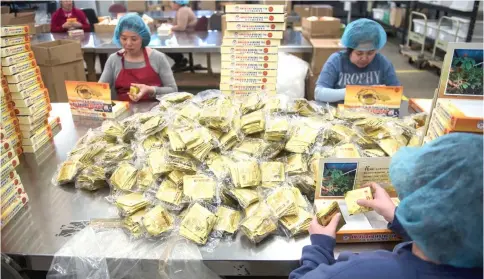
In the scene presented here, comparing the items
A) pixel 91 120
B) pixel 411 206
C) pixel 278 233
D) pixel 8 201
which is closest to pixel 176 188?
pixel 278 233

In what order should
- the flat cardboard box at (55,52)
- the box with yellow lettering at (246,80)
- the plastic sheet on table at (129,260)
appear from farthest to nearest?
the flat cardboard box at (55,52), the box with yellow lettering at (246,80), the plastic sheet on table at (129,260)

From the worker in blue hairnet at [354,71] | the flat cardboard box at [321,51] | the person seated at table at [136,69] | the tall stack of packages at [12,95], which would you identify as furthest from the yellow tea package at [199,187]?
the flat cardboard box at [321,51]

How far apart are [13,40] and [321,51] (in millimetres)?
3150

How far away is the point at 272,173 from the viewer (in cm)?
138

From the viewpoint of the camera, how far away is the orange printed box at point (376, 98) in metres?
1.91

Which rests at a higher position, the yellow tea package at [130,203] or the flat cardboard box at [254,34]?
the flat cardboard box at [254,34]

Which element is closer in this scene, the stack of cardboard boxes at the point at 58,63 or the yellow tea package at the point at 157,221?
the yellow tea package at the point at 157,221

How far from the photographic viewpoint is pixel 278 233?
125 cm

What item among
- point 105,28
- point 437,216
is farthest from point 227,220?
point 105,28

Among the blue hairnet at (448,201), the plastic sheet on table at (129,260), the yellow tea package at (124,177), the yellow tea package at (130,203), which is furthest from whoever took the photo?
the yellow tea package at (124,177)

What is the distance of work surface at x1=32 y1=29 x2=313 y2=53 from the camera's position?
4207mm

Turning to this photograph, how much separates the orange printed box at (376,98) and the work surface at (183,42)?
2.28 meters

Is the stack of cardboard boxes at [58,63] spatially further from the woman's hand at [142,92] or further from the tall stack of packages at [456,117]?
the tall stack of packages at [456,117]

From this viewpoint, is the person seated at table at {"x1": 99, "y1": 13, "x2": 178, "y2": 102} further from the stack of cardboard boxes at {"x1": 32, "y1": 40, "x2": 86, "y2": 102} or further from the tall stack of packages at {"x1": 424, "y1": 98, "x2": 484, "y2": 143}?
the tall stack of packages at {"x1": 424, "y1": 98, "x2": 484, "y2": 143}
